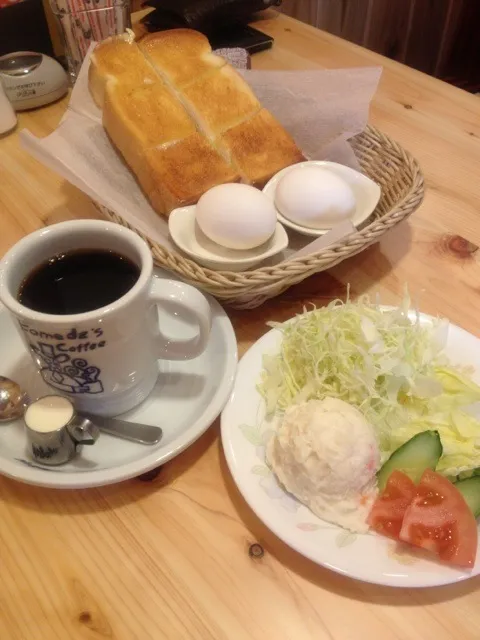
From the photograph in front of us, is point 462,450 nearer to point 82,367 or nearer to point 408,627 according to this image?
point 408,627

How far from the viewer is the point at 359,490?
1.92 ft

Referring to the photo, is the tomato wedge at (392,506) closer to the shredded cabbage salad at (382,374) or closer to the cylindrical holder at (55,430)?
the shredded cabbage salad at (382,374)

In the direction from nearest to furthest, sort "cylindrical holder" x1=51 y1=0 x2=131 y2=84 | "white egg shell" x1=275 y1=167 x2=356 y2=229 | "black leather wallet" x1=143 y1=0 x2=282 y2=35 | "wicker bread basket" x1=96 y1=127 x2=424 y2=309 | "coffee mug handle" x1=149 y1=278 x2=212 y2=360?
"coffee mug handle" x1=149 y1=278 x2=212 y2=360, "wicker bread basket" x1=96 y1=127 x2=424 y2=309, "white egg shell" x1=275 y1=167 x2=356 y2=229, "cylindrical holder" x1=51 y1=0 x2=131 y2=84, "black leather wallet" x1=143 y1=0 x2=282 y2=35

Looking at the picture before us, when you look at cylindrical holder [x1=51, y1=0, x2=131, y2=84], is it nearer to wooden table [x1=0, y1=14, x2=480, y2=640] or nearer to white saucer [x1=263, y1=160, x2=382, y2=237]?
white saucer [x1=263, y1=160, x2=382, y2=237]

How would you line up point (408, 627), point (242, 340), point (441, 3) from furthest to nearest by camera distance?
1. point (441, 3)
2. point (242, 340)
3. point (408, 627)

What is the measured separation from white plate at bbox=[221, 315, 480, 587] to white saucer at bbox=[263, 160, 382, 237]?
28cm

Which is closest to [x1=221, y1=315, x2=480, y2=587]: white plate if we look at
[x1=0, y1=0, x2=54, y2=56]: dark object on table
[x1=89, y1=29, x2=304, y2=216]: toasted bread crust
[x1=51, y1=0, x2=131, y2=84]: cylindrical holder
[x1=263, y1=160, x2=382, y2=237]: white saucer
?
[x1=263, y1=160, x2=382, y2=237]: white saucer

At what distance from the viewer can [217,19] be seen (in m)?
1.39

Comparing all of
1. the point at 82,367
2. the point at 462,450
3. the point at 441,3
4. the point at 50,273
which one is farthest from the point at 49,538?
the point at 441,3

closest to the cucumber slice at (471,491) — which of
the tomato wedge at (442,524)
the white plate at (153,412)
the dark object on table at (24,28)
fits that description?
the tomato wedge at (442,524)

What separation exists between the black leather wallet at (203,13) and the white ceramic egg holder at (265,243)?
0.63 metres

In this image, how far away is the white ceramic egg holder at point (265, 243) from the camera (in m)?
0.83

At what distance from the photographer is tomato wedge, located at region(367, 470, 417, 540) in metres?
0.56

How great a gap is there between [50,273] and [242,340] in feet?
0.89
